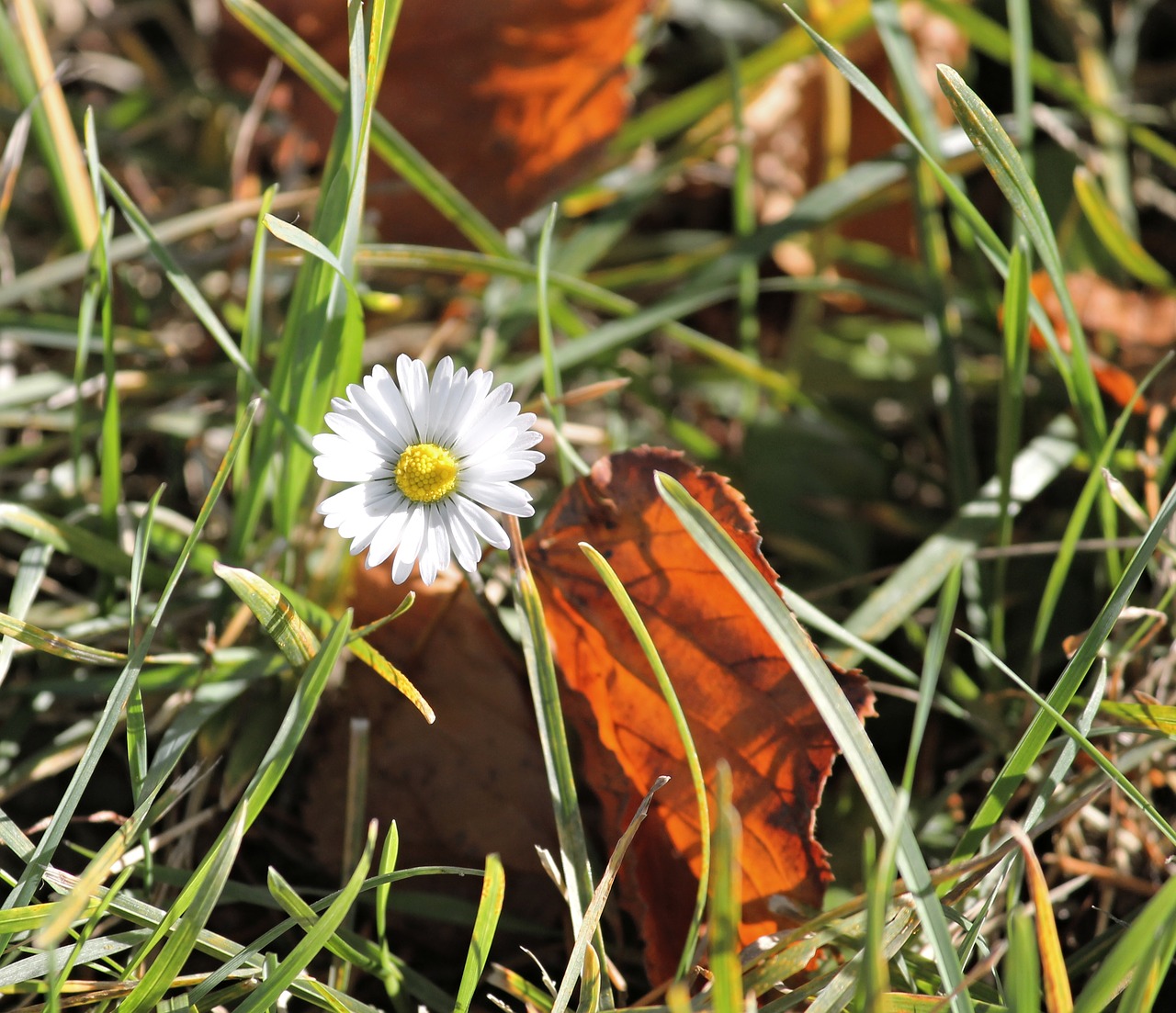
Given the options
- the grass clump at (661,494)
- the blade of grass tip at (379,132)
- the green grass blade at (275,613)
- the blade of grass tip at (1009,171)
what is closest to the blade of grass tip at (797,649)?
the grass clump at (661,494)

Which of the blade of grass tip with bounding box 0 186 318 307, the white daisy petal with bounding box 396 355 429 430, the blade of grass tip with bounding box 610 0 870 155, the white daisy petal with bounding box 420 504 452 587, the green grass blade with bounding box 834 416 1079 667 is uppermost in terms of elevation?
the blade of grass tip with bounding box 610 0 870 155

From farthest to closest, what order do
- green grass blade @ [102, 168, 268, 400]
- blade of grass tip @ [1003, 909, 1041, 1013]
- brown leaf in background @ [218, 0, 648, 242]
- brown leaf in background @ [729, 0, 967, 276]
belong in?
brown leaf in background @ [729, 0, 967, 276], brown leaf in background @ [218, 0, 648, 242], green grass blade @ [102, 168, 268, 400], blade of grass tip @ [1003, 909, 1041, 1013]

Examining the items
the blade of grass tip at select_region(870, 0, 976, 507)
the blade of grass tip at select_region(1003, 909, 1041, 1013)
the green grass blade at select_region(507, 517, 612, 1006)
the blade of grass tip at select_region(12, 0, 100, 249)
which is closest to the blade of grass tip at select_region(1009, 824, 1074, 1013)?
the blade of grass tip at select_region(1003, 909, 1041, 1013)

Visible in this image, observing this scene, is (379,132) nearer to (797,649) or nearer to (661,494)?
(661,494)

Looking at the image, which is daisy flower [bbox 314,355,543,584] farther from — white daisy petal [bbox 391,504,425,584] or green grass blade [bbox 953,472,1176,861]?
green grass blade [bbox 953,472,1176,861]

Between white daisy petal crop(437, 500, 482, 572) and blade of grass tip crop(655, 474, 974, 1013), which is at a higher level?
white daisy petal crop(437, 500, 482, 572)

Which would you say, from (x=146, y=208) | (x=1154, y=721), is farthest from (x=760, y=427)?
(x=146, y=208)

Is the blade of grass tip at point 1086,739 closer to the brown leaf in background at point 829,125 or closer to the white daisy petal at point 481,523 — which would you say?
the white daisy petal at point 481,523

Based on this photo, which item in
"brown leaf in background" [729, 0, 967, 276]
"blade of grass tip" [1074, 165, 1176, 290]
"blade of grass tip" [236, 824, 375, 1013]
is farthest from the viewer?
"brown leaf in background" [729, 0, 967, 276]
